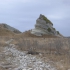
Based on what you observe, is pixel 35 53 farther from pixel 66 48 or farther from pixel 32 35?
pixel 32 35

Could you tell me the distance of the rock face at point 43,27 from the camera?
168ft

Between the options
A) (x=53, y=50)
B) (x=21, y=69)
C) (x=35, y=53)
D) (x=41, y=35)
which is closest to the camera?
(x=21, y=69)

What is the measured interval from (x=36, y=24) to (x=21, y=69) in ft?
129

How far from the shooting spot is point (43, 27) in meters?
51.7

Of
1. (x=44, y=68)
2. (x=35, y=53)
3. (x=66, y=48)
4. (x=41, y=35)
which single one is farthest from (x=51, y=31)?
(x=44, y=68)

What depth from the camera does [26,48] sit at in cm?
→ 2552

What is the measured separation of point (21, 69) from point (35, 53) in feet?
28.3

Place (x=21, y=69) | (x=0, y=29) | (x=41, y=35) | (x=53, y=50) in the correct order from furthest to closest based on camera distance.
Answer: (x=0, y=29) → (x=41, y=35) → (x=53, y=50) → (x=21, y=69)

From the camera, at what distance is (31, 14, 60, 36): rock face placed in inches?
2012

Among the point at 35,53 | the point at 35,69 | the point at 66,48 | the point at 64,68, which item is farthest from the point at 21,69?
the point at 66,48

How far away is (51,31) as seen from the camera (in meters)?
51.4

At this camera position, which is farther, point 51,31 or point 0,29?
point 0,29

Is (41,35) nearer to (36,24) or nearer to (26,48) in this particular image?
(36,24)

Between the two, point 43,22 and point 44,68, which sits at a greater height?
point 43,22
